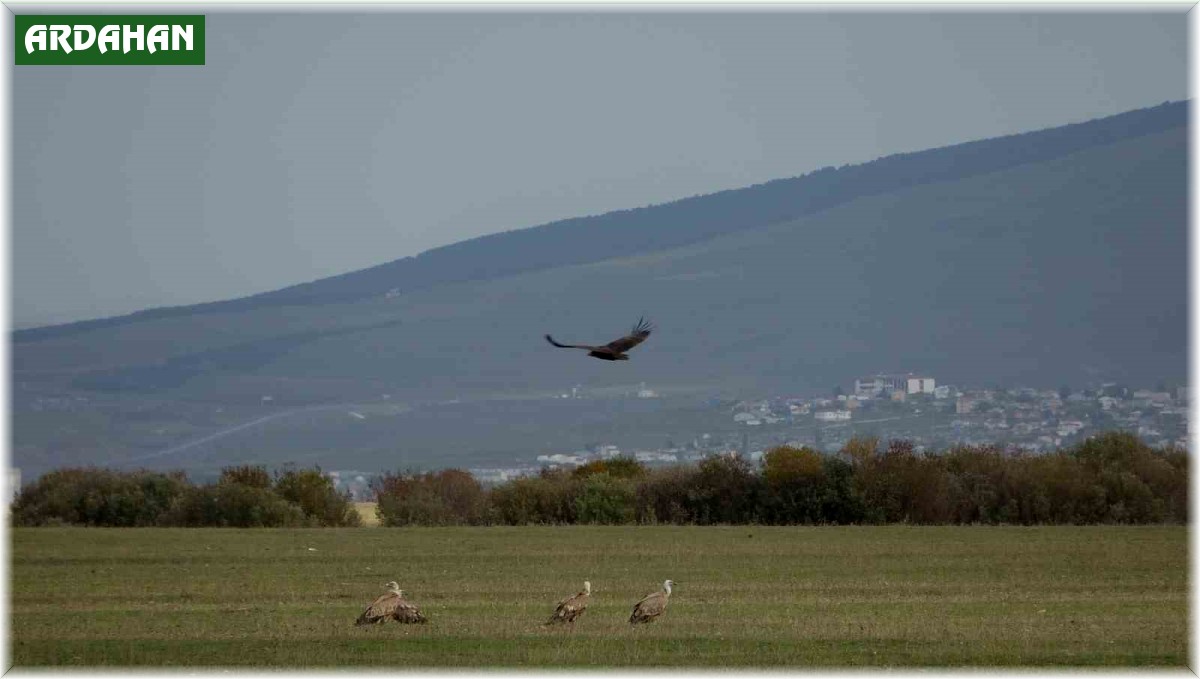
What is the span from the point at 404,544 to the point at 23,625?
15.5 meters

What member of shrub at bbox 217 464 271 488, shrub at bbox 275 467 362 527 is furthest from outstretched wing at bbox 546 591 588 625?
shrub at bbox 217 464 271 488

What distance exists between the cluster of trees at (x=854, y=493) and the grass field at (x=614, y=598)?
Answer: 6.19 meters

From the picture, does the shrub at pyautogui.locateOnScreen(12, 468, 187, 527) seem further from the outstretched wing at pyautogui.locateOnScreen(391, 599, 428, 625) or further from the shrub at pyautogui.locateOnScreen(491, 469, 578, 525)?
the outstretched wing at pyautogui.locateOnScreen(391, 599, 428, 625)

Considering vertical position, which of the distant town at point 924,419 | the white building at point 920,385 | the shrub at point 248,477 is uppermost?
the white building at point 920,385

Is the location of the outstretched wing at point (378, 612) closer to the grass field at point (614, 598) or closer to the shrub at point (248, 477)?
the grass field at point (614, 598)

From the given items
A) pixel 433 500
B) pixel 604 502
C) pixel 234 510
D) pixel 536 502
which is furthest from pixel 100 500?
pixel 604 502

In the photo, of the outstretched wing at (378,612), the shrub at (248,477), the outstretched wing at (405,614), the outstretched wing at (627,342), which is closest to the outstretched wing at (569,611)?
the outstretched wing at (405,614)

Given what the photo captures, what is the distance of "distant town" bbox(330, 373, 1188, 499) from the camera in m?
150

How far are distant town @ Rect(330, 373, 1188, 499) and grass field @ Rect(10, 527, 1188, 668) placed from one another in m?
107

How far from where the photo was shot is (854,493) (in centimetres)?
4253

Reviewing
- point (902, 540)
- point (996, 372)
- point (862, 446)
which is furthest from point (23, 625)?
point (996, 372)

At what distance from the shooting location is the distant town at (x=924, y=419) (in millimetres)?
149875

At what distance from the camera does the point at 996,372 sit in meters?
184

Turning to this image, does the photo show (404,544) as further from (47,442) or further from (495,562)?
(47,442)
